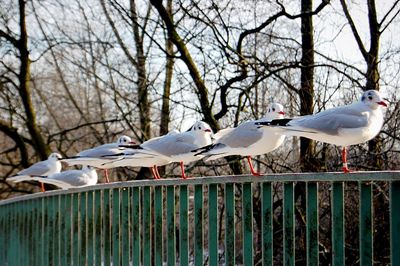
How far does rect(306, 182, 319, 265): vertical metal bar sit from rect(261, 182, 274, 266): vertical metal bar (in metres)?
0.35

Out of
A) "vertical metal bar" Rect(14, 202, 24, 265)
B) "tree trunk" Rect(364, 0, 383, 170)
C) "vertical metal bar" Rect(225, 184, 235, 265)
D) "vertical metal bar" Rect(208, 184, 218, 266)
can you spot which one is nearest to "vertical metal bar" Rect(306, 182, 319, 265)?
"vertical metal bar" Rect(225, 184, 235, 265)

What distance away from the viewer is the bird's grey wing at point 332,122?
4.26 meters

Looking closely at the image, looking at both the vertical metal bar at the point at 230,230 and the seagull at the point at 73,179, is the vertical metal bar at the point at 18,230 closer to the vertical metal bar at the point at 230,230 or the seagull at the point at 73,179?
the seagull at the point at 73,179

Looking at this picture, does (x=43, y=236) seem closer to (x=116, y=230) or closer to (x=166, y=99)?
(x=116, y=230)

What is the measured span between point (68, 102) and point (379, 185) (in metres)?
12.9

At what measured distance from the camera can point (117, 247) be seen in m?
6.18

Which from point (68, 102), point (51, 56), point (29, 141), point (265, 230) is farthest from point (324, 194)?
point (68, 102)

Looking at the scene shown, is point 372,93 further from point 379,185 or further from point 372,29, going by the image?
point 372,29

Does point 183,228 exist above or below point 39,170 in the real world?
below

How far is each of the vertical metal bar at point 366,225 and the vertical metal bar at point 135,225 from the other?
250 cm

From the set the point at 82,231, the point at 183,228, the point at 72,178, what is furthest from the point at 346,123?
the point at 72,178

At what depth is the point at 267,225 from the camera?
4.38 metres

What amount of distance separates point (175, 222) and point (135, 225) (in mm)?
332

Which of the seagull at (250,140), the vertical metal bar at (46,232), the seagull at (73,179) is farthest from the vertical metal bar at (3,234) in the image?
the seagull at (250,140)
